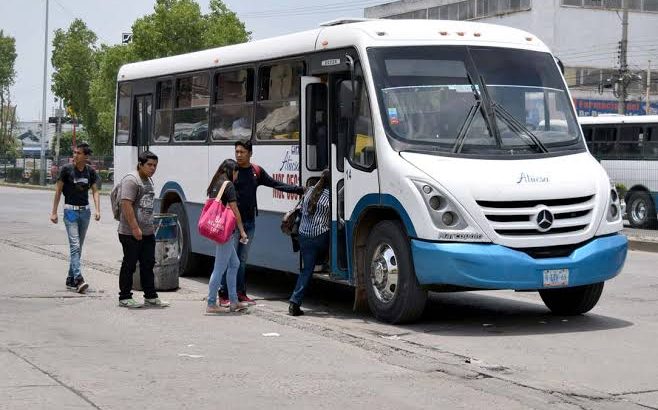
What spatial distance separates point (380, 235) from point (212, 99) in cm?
456

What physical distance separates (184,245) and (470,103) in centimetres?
576

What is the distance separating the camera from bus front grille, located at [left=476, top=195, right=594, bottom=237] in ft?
34.0

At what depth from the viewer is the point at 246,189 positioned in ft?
40.0

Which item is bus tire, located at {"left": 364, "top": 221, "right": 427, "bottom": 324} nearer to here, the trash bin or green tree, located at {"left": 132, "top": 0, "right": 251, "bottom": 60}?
the trash bin

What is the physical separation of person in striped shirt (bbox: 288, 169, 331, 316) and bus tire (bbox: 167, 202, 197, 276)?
4.01m

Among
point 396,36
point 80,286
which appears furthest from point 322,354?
point 80,286

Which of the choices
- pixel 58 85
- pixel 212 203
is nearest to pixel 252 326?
pixel 212 203

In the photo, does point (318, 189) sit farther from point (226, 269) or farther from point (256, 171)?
point (226, 269)

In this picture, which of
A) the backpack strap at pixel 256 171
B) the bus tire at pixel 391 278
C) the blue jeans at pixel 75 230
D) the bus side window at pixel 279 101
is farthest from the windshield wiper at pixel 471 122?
the blue jeans at pixel 75 230

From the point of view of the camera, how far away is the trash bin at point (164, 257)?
549 inches

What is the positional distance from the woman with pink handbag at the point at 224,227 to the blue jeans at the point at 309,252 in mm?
639

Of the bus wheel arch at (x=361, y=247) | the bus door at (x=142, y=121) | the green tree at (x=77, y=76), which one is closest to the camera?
the bus wheel arch at (x=361, y=247)

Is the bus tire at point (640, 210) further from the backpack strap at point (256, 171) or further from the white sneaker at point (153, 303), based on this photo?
the white sneaker at point (153, 303)

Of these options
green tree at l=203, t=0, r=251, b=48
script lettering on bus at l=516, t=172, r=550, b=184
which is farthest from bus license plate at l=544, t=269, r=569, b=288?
green tree at l=203, t=0, r=251, b=48
